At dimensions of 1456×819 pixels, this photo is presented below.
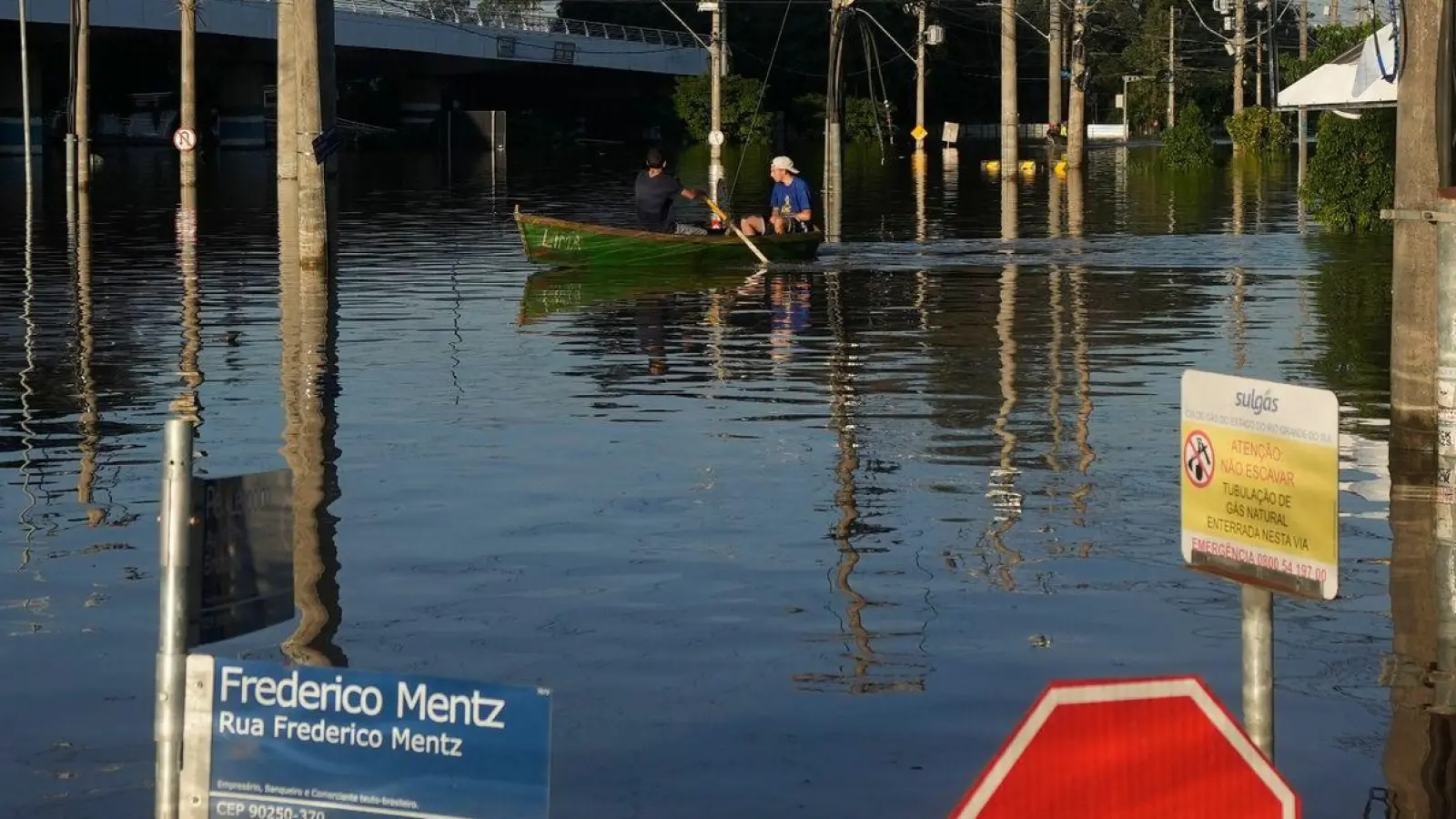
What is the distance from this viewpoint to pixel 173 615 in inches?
199

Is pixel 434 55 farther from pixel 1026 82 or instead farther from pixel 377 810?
pixel 377 810

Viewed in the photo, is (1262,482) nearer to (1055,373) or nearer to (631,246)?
(1055,373)

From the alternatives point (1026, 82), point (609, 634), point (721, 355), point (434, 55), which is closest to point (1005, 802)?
point (609, 634)

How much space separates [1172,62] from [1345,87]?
90225 mm

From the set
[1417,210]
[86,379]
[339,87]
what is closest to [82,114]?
[86,379]

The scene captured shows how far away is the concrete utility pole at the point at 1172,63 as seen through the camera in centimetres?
11653

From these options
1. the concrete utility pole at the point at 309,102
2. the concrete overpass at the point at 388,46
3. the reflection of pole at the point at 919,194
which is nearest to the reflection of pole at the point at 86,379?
the concrete utility pole at the point at 309,102

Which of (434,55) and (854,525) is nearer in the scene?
(854,525)

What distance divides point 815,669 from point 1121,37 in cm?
12794

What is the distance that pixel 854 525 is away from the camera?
12.2 meters

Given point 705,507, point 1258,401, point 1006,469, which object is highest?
point 1258,401

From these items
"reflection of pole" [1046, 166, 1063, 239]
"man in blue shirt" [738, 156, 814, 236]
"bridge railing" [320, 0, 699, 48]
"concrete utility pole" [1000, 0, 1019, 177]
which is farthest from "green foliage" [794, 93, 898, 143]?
"man in blue shirt" [738, 156, 814, 236]

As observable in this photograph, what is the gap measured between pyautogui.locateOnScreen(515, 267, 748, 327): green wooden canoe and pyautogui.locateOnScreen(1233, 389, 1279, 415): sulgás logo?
1863cm

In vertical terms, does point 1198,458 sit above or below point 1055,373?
above
